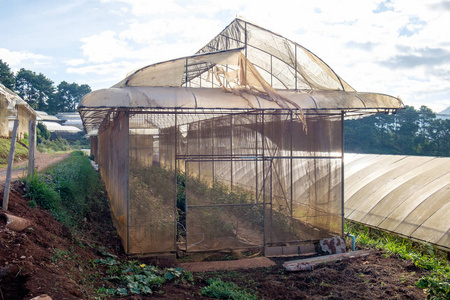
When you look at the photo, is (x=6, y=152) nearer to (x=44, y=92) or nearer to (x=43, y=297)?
(x=43, y=297)

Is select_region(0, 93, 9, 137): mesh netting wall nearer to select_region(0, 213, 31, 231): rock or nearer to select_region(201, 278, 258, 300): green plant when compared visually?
select_region(0, 213, 31, 231): rock

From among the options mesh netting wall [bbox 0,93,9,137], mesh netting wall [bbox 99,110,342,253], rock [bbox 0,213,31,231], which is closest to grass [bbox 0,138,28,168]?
mesh netting wall [bbox 99,110,342,253]

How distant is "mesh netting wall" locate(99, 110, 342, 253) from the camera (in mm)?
7164

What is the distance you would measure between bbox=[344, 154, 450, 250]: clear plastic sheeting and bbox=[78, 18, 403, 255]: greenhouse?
189cm

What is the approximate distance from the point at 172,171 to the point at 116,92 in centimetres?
183

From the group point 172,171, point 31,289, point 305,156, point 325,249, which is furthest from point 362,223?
point 31,289

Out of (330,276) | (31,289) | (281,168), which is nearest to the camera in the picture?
(31,289)

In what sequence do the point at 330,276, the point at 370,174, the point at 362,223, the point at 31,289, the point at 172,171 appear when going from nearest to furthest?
the point at 31,289
the point at 330,276
the point at 172,171
the point at 362,223
the point at 370,174

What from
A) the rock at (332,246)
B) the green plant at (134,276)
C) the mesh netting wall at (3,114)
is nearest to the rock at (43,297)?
the green plant at (134,276)

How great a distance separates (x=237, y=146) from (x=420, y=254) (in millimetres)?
4400

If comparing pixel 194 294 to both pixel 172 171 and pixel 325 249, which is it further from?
pixel 325 249

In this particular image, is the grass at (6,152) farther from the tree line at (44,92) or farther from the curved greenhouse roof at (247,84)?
the tree line at (44,92)

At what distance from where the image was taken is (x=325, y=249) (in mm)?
8172

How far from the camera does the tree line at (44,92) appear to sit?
4969cm
